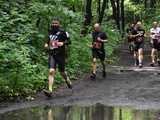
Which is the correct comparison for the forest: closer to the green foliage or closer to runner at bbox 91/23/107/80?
the green foliage

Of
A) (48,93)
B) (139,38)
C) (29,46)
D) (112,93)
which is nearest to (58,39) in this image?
(48,93)

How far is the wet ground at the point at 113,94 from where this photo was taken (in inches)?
485

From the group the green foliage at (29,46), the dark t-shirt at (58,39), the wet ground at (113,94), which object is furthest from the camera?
the dark t-shirt at (58,39)

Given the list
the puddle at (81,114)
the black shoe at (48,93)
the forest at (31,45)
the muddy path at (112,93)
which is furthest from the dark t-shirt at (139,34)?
the puddle at (81,114)

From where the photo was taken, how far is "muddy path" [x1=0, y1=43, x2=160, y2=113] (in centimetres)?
1251

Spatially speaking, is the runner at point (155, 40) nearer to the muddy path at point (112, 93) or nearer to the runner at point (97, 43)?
the muddy path at point (112, 93)

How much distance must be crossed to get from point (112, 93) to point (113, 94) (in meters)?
0.18

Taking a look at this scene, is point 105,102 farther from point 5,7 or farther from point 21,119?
point 5,7

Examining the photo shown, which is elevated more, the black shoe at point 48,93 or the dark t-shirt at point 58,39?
the dark t-shirt at point 58,39

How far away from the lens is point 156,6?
5947 cm

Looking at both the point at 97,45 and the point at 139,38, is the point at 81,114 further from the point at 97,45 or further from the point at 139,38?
the point at 139,38

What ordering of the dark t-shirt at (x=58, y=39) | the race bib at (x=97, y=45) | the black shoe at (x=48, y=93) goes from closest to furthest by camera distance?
the black shoe at (x=48, y=93) → the dark t-shirt at (x=58, y=39) → the race bib at (x=97, y=45)

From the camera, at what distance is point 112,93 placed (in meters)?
14.4

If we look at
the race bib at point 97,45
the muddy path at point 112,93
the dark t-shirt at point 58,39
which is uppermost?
the dark t-shirt at point 58,39
